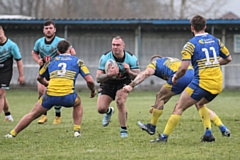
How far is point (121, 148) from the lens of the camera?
29.0 ft

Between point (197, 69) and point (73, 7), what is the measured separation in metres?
44.0

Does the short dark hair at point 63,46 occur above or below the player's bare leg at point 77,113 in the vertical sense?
above

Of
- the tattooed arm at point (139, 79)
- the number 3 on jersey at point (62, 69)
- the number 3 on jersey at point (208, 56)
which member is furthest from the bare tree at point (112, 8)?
the number 3 on jersey at point (208, 56)

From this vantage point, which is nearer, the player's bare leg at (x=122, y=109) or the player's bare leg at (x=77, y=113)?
the player's bare leg at (x=77, y=113)

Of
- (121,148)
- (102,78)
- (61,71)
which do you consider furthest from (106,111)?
(121,148)

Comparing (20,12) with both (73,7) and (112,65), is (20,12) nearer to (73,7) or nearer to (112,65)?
(73,7)

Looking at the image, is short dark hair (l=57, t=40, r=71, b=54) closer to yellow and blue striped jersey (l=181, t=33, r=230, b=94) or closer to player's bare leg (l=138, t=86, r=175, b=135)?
player's bare leg (l=138, t=86, r=175, b=135)

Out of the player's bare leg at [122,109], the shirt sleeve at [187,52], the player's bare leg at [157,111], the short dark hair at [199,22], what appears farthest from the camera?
the player's bare leg at [122,109]

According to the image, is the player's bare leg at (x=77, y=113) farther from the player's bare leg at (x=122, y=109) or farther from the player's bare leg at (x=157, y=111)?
the player's bare leg at (x=157, y=111)

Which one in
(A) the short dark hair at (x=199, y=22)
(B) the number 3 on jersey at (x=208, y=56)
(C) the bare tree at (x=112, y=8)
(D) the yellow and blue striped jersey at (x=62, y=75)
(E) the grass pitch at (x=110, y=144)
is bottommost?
(C) the bare tree at (x=112, y=8)

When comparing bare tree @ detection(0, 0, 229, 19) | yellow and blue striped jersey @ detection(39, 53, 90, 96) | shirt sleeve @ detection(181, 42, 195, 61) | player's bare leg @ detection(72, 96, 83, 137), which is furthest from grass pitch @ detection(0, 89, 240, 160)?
bare tree @ detection(0, 0, 229, 19)

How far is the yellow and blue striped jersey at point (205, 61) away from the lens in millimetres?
9023

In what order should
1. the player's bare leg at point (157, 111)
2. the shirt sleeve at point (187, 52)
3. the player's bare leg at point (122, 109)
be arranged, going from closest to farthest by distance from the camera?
the shirt sleeve at point (187, 52) → the player's bare leg at point (157, 111) → the player's bare leg at point (122, 109)

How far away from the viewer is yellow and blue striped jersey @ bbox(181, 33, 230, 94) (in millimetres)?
9023
